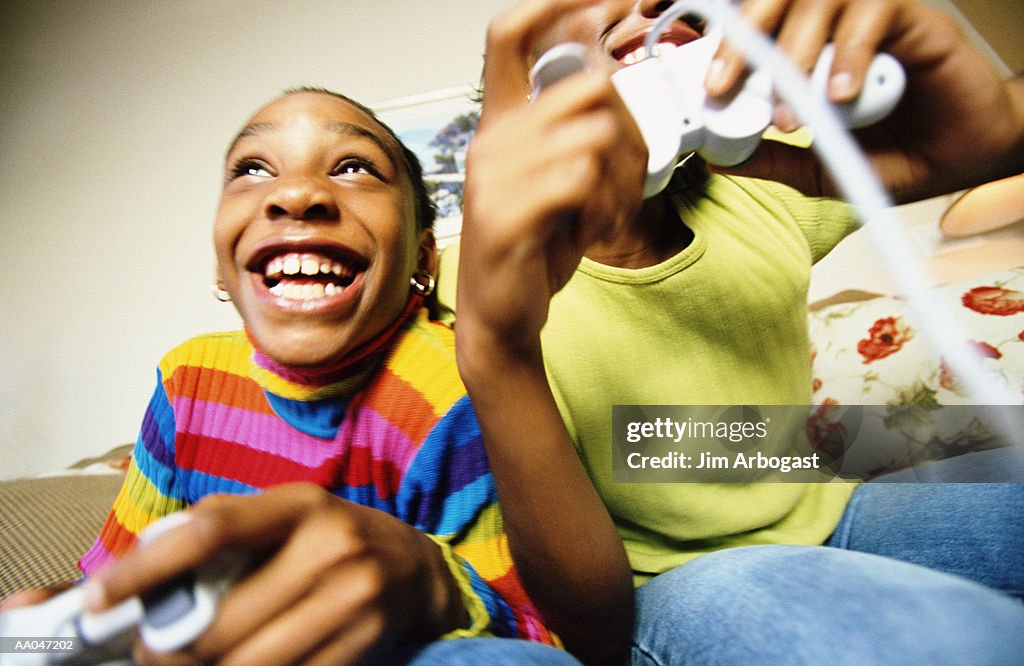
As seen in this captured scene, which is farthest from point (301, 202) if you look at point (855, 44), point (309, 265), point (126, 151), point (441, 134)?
point (126, 151)

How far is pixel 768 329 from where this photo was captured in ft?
1.66

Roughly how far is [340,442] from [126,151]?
1092mm

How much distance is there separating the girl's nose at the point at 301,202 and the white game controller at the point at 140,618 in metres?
0.30

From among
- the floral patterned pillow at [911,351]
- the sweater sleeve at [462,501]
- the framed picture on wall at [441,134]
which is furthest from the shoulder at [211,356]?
the floral patterned pillow at [911,351]

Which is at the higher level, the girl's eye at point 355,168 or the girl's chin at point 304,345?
the girl's eye at point 355,168

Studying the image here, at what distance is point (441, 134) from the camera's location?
1.07 metres

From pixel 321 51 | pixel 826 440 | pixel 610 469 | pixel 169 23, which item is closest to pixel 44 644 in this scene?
pixel 610 469

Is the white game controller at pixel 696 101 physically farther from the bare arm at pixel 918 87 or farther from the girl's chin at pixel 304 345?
the girl's chin at pixel 304 345

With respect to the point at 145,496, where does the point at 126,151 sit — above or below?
above

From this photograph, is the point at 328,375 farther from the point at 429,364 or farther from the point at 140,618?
the point at 140,618

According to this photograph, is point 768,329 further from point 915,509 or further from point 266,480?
Answer: point 266,480

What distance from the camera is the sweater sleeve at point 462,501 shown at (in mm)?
414

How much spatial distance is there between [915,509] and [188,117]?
4.30ft

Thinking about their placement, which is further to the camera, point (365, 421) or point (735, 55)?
point (365, 421)
